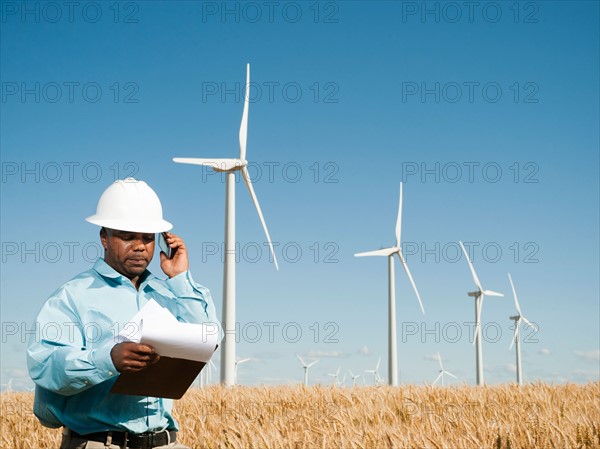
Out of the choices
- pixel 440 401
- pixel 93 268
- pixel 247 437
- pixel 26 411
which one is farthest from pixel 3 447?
pixel 440 401

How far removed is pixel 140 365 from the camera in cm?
459

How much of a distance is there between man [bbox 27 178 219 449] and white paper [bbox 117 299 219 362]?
7cm

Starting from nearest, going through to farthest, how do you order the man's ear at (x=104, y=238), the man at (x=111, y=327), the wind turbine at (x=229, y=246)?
the man at (x=111, y=327), the man's ear at (x=104, y=238), the wind turbine at (x=229, y=246)

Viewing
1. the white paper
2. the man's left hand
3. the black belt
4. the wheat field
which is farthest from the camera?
the wheat field

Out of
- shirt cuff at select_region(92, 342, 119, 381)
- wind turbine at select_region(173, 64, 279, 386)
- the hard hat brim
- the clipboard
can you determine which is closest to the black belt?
the clipboard

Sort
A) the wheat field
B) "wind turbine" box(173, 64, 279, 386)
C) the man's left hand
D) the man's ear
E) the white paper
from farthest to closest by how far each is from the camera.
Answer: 1. "wind turbine" box(173, 64, 279, 386)
2. the wheat field
3. the man's left hand
4. the man's ear
5. the white paper

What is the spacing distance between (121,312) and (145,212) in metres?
0.78

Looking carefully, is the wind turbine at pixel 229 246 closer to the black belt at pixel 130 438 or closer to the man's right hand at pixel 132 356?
the black belt at pixel 130 438

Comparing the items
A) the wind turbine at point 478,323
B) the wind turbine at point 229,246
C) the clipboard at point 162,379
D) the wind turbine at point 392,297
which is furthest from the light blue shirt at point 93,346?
the wind turbine at point 478,323

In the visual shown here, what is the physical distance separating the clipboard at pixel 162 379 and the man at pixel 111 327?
0.14m

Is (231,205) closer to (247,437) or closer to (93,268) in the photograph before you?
(247,437)

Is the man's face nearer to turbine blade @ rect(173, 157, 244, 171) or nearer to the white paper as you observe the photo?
the white paper

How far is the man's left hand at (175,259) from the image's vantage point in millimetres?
5543

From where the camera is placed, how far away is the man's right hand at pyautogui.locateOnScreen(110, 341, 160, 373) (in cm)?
456
